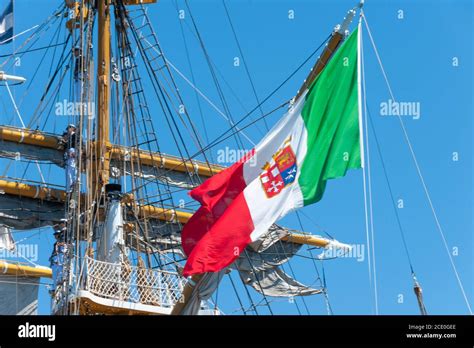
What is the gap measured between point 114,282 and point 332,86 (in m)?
5.92

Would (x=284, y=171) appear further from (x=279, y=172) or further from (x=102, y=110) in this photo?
(x=102, y=110)

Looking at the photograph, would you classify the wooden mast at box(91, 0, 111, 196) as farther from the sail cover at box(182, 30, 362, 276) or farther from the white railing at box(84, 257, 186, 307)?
the sail cover at box(182, 30, 362, 276)

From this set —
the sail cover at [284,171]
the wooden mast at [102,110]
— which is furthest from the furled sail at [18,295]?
the sail cover at [284,171]

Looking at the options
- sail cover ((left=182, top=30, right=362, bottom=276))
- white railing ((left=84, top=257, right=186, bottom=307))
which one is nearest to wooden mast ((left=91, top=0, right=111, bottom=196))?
white railing ((left=84, top=257, right=186, bottom=307))

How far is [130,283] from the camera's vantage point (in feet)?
66.3

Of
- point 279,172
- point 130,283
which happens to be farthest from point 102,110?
point 279,172

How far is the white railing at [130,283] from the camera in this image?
1986 cm

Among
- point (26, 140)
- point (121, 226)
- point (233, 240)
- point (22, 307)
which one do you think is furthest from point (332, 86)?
point (22, 307)

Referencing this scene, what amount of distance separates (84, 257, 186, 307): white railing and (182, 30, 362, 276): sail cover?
403 cm

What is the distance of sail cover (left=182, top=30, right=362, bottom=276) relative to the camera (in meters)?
15.5

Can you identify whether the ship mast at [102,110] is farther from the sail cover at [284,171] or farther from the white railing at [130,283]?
the sail cover at [284,171]

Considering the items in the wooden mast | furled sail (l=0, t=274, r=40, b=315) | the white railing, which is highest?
the wooden mast

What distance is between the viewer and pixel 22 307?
3081 cm

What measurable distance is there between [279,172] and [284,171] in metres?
0.08
